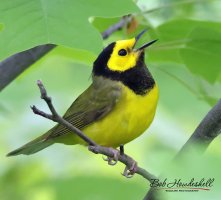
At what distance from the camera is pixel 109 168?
10.6 feet

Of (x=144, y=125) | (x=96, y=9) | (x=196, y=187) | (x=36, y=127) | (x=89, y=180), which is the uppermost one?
(x=96, y=9)

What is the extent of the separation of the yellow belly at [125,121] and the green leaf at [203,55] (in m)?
0.40

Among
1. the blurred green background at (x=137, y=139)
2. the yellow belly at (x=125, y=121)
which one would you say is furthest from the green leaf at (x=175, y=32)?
the yellow belly at (x=125, y=121)

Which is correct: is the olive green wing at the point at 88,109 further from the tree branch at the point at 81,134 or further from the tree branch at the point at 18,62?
the tree branch at the point at 81,134

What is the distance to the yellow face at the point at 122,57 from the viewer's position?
2.96m

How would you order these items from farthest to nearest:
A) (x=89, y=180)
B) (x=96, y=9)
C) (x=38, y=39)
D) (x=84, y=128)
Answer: (x=84, y=128) < (x=89, y=180) < (x=96, y=9) < (x=38, y=39)

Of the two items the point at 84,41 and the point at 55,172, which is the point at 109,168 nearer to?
the point at 55,172

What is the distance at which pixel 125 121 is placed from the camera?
267 centimetres

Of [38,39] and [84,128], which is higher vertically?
[38,39]

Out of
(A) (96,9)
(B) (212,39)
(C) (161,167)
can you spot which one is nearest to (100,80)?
(B) (212,39)

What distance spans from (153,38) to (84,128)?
0.55 meters

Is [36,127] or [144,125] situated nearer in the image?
[144,125]

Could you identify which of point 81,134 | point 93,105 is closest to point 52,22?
point 81,134

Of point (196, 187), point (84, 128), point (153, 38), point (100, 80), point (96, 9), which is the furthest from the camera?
point (100, 80)
